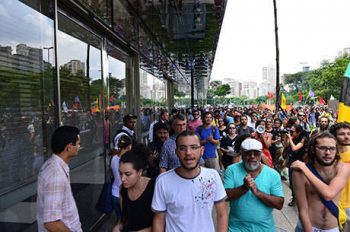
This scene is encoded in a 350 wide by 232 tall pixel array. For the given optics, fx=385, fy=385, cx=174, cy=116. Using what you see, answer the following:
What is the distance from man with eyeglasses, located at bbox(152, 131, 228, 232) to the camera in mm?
2480

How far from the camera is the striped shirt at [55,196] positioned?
254 centimetres

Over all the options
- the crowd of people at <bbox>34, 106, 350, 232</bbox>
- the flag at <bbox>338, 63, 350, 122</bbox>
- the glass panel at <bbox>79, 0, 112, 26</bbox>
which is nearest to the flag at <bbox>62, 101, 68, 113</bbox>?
the crowd of people at <bbox>34, 106, 350, 232</bbox>

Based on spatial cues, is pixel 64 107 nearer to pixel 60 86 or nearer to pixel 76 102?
pixel 60 86

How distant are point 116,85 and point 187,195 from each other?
5.57m

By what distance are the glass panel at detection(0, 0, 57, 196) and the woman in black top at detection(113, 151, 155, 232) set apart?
46.0 inches

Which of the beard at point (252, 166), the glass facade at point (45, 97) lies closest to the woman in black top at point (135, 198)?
the beard at point (252, 166)

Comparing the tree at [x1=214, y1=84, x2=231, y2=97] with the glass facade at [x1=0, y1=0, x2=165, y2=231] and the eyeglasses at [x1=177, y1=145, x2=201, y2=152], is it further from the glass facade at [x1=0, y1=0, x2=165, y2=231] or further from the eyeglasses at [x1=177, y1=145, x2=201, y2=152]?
the eyeglasses at [x1=177, y1=145, x2=201, y2=152]

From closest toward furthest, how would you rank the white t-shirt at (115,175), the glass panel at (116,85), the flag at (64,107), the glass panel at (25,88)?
the glass panel at (25,88), the white t-shirt at (115,175), the flag at (64,107), the glass panel at (116,85)

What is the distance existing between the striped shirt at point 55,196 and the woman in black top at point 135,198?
37cm

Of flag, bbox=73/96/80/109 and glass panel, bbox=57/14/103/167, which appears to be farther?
flag, bbox=73/96/80/109

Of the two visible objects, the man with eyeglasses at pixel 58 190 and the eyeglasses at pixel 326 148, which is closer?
the man with eyeglasses at pixel 58 190

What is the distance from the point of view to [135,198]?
2.68 meters

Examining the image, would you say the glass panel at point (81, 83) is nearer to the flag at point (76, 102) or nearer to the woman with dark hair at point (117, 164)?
the flag at point (76, 102)

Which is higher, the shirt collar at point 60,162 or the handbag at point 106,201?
the shirt collar at point 60,162
